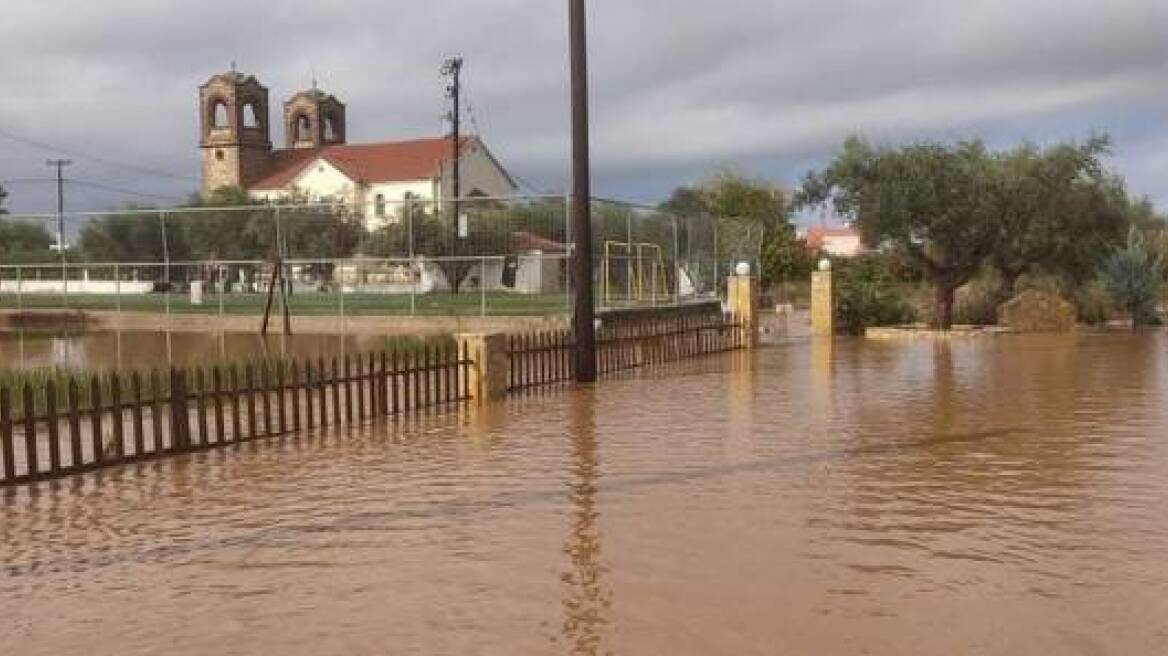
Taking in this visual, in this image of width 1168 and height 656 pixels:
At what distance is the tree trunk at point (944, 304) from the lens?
112 feet

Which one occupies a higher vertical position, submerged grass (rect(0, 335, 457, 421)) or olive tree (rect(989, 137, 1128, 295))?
olive tree (rect(989, 137, 1128, 295))

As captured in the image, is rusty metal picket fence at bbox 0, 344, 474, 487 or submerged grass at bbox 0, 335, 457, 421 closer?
rusty metal picket fence at bbox 0, 344, 474, 487

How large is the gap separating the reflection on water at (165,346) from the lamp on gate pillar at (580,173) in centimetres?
705

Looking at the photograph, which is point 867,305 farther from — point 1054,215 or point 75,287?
point 75,287

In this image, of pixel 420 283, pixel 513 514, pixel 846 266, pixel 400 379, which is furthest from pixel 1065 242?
pixel 513 514

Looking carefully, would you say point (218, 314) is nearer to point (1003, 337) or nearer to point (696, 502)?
point (1003, 337)

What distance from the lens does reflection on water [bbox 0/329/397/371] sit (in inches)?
966

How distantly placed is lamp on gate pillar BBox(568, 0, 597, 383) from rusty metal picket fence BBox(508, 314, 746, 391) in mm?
524

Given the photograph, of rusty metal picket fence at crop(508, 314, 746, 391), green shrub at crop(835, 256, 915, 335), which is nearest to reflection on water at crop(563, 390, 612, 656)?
rusty metal picket fence at crop(508, 314, 746, 391)

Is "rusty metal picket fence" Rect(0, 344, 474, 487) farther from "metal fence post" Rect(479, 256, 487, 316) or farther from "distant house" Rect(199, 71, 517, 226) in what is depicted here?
"distant house" Rect(199, 71, 517, 226)

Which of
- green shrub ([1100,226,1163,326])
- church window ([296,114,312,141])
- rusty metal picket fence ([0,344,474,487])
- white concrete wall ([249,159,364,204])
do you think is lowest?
rusty metal picket fence ([0,344,474,487])

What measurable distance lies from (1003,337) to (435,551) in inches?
1032

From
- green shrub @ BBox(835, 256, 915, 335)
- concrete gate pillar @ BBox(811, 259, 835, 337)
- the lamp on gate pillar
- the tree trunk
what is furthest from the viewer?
green shrub @ BBox(835, 256, 915, 335)

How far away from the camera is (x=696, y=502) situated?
885 centimetres
